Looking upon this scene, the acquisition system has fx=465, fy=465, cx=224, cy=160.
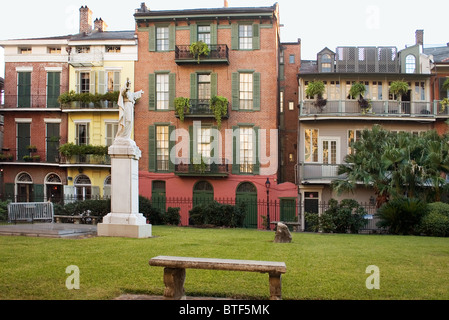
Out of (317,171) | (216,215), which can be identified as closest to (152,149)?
(216,215)

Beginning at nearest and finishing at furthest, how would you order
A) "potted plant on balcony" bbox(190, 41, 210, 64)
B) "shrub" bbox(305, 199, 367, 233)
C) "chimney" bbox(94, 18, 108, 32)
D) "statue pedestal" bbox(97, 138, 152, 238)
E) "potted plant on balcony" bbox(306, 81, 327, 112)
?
"statue pedestal" bbox(97, 138, 152, 238) < "shrub" bbox(305, 199, 367, 233) < "potted plant on balcony" bbox(306, 81, 327, 112) < "potted plant on balcony" bbox(190, 41, 210, 64) < "chimney" bbox(94, 18, 108, 32)

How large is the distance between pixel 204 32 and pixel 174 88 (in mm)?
4380

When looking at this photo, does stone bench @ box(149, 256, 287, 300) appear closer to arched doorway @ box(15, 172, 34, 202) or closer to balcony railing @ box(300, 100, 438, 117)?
balcony railing @ box(300, 100, 438, 117)

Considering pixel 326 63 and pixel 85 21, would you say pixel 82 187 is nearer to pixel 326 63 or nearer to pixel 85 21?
pixel 85 21

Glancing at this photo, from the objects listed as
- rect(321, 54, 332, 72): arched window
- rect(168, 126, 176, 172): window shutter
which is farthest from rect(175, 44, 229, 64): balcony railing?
rect(321, 54, 332, 72): arched window

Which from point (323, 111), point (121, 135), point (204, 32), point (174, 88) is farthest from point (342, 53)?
point (121, 135)

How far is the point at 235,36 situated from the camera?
3166 centimetres

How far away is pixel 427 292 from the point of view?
24.9 ft

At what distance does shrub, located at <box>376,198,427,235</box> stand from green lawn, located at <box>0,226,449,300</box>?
8.12m

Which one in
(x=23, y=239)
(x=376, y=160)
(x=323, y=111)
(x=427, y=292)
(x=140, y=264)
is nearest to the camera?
(x=427, y=292)

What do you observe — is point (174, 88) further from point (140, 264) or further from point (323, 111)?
point (140, 264)

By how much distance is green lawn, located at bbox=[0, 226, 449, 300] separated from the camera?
24.0ft

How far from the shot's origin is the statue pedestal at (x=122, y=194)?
14680mm

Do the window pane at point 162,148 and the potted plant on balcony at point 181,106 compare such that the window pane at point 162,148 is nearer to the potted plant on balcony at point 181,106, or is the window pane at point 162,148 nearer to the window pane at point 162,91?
the window pane at point 162,91
